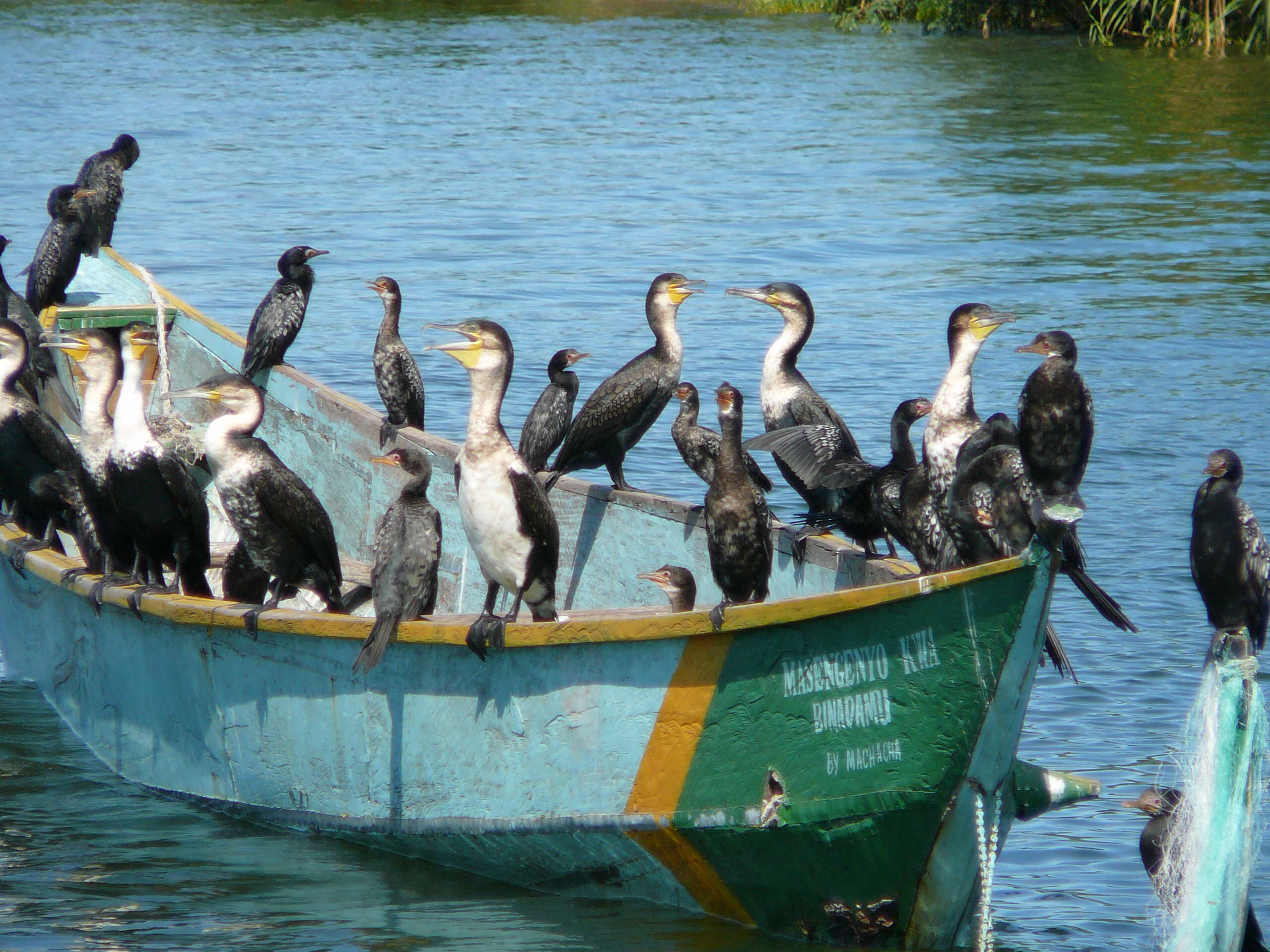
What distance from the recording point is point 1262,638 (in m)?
5.38

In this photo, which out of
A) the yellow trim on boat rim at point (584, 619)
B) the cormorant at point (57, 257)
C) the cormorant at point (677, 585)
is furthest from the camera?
the cormorant at point (57, 257)

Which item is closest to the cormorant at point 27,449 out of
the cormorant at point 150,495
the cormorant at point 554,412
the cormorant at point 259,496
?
the cormorant at point 150,495

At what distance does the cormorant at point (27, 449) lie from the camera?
7.71 metres

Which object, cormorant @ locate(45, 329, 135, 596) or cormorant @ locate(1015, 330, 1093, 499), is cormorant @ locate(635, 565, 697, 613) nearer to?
cormorant @ locate(1015, 330, 1093, 499)

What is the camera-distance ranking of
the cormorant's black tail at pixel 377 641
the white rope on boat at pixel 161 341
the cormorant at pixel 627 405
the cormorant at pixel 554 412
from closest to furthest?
the cormorant's black tail at pixel 377 641, the cormorant at pixel 627 405, the cormorant at pixel 554 412, the white rope on boat at pixel 161 341

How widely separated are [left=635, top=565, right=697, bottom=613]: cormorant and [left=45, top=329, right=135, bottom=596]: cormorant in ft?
6.94

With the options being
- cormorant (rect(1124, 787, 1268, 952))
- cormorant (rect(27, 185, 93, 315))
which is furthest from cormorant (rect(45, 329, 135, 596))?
cormorant (rect(1124, 787, 1268, 952))

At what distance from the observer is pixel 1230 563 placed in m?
5.09

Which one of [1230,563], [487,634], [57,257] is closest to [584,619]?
[487,634]

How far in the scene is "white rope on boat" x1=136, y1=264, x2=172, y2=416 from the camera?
8.39 meters

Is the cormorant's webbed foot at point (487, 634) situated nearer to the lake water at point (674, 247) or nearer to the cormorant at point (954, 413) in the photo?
the lake water at point (674, 247)

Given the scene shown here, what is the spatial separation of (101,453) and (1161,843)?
412 centimetres

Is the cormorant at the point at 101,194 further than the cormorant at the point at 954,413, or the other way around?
the cormorant at the point at 101,194

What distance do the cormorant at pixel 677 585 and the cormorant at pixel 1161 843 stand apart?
5.51 feet
